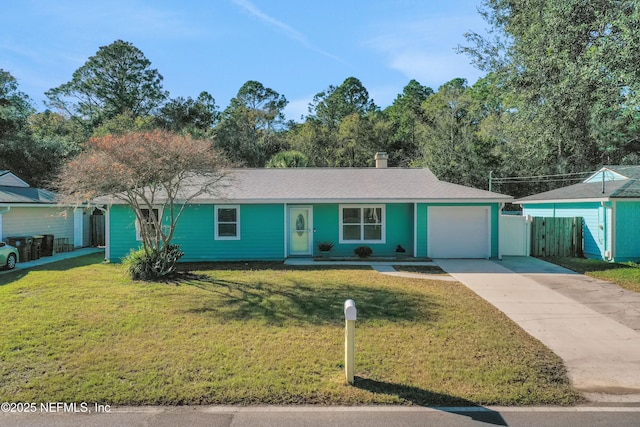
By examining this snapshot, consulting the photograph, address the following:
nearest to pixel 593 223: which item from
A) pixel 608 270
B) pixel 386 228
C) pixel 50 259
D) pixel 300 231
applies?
pixel 608 270

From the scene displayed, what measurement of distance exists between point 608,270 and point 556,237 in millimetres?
3689

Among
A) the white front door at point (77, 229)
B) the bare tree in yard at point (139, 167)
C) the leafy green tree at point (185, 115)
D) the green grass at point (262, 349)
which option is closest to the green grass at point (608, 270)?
the green grass at point (262, 349)

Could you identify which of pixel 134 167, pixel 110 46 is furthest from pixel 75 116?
pixel 134 167

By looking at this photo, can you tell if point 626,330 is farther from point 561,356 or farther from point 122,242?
point 122,242

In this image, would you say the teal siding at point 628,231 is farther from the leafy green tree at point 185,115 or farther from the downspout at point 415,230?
the leafy green tree at point 185,115

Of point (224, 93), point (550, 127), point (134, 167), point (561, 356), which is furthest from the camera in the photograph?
point (224, 93)

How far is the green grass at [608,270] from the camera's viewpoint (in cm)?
1154

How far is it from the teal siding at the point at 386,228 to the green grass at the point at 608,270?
5.45 metres

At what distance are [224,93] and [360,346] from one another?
151 ft

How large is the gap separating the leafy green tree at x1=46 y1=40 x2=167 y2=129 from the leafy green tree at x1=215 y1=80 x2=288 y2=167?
887 cm

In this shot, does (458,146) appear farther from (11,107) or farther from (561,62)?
(11,107)

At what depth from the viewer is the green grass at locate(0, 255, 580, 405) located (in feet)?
15.9

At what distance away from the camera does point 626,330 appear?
7258 mm

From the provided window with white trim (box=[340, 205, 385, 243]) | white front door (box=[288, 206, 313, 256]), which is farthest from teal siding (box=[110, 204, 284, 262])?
window with white trim (box=[340, 205, 385, 243])
